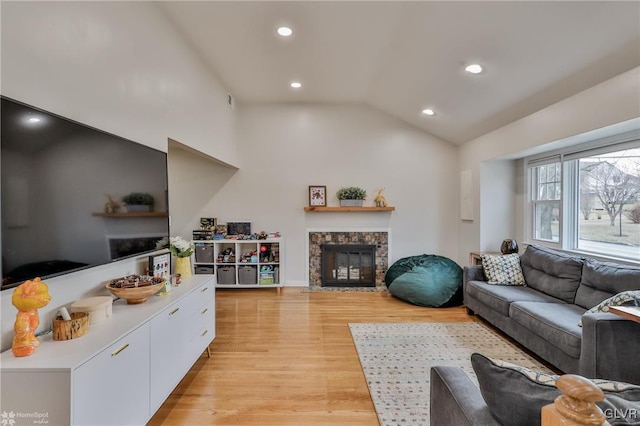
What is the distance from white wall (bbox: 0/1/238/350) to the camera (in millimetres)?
1355

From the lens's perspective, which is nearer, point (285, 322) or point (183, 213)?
point (285, 322)

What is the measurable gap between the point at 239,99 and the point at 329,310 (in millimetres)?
3602

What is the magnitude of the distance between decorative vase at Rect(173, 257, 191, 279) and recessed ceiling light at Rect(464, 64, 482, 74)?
10.8ft

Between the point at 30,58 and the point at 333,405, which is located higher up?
the point at 30,58

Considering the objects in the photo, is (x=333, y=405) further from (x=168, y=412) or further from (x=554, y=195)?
(x=554, y=195)

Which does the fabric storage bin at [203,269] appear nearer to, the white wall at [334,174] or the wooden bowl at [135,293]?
the white wall at [334,174]

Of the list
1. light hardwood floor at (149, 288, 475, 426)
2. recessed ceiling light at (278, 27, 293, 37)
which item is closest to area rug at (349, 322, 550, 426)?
light hardwood floor at (149, 288, 475, 426)

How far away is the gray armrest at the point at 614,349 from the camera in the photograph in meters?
1.86

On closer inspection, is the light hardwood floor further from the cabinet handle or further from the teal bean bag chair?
the cabinet handle

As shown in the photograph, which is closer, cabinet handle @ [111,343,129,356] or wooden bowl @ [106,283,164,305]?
cabinet handle @ [111,343,129,356]

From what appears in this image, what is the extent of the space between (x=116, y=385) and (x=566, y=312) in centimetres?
328

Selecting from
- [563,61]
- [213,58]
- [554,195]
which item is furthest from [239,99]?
[554,195]

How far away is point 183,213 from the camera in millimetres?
4934

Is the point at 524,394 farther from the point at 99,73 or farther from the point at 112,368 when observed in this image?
the point at 99,73
